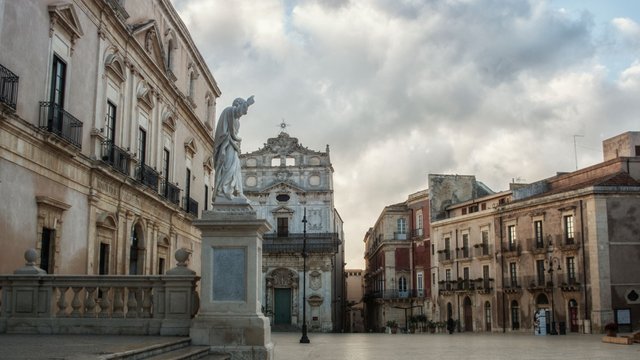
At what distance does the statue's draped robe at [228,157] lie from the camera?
11922 millimetres

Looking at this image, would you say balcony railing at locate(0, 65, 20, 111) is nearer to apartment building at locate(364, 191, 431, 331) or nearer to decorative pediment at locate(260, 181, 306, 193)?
decorative pediment at locate(260, 181, 306, 193)

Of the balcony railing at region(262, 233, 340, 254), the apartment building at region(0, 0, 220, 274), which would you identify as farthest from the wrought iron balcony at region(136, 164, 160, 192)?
the balcony railing at region(262, 233, 340, 254)

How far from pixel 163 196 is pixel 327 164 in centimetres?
3550

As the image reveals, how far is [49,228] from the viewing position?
15.4 metres

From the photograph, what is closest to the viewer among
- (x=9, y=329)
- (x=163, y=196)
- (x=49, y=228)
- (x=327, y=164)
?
(x=9, y=329)

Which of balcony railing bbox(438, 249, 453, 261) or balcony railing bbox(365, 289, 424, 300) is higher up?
balcony railing bbox(438, 249, 453, 261)

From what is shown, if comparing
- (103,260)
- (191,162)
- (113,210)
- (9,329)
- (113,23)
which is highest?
(113,23)

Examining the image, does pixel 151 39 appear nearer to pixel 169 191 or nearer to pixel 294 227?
pixel 169 191

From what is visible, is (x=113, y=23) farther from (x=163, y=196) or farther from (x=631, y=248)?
(x=631, y=248)

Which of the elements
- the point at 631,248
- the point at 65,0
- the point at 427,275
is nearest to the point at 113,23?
the point at 65,0

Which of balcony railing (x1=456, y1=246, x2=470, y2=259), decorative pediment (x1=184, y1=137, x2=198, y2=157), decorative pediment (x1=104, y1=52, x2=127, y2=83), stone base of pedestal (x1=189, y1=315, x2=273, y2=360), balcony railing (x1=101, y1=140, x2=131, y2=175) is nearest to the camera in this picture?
stone base of pedestal (x1=189, y1=315, x2=273, y2=360)

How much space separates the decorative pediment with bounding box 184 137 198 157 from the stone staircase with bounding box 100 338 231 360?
1742 cm

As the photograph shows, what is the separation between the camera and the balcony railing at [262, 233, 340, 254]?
5647cm

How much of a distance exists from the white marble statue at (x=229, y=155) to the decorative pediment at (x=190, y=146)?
50.3 feet
